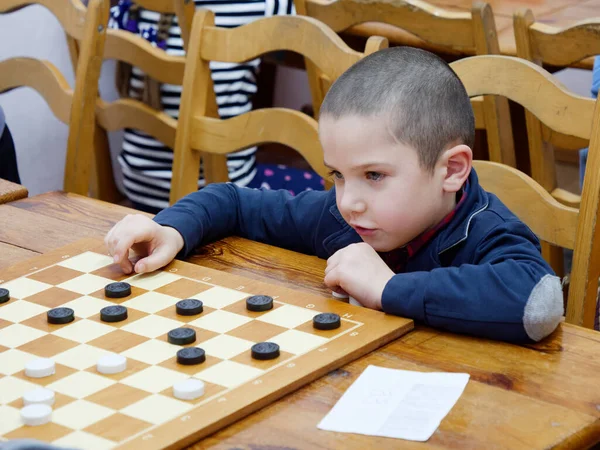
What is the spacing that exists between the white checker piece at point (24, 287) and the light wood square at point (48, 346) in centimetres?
15

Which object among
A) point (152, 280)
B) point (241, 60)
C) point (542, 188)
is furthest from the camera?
point (241, 60)

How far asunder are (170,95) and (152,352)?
6.04 ft

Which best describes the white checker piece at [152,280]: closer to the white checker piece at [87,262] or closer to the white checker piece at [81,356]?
the white checker piece at [87,262]

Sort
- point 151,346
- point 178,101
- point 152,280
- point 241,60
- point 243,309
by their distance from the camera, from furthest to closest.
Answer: point 178,101 < point 241,60 < point 152,280 < point 243,309 < point 151,346

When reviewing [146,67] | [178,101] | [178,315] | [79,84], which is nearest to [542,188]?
[178,315]

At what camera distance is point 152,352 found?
3.72 ft

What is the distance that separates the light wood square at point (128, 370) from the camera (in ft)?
3.52

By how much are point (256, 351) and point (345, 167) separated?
363 mm

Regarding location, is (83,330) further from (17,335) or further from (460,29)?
(460,29)

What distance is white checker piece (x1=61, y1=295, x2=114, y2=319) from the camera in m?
1.25

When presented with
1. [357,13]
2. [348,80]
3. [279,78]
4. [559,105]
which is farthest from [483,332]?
[279,78]

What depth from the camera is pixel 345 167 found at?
1373 millimetres

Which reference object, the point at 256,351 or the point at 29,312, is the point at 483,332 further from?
the point at 29,312

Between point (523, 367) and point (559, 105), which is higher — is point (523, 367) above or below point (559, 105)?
below
